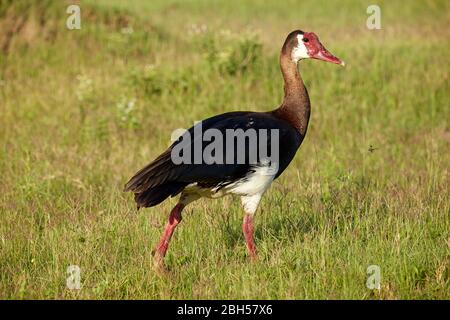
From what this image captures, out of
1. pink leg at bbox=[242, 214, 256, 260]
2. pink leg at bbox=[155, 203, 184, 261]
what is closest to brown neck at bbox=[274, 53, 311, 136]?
pink leg at bbox=[242, 214, 256, 260]

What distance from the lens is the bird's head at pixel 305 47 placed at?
5867 mm

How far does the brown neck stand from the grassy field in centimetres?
81

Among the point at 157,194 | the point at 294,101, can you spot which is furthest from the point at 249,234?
the point at 294,101

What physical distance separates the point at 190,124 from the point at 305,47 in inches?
137

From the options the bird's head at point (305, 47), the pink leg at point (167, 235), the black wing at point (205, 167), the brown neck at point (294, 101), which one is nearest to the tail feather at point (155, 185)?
the black wing at point (205, 167)

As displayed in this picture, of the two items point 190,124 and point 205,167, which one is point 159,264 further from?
point 190,124

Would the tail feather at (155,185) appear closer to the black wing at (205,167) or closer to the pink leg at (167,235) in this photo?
the black wing at (205,167)

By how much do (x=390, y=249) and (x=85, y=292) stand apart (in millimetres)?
2038

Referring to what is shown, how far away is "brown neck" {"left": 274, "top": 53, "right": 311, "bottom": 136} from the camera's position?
564 cm

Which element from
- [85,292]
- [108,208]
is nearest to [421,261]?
[85,292]

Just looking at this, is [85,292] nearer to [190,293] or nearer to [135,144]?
[190,293]

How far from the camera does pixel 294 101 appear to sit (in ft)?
18.8

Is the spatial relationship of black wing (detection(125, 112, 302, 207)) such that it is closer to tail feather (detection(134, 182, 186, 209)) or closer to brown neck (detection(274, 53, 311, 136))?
tail feather (detection(134, 182, 186, 209))
